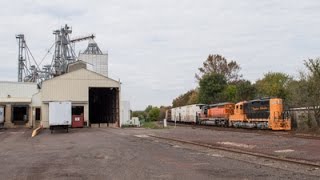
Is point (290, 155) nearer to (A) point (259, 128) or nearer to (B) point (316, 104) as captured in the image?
(B) point (316, 104)

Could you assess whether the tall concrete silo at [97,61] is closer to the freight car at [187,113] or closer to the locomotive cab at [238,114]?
the freight car at [187,113]

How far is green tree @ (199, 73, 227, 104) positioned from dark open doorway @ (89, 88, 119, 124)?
2681cm

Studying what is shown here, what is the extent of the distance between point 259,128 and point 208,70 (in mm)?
64290

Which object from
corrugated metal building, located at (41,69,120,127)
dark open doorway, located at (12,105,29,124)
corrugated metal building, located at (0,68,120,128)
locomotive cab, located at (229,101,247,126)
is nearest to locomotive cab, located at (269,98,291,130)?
locomotive cab, located at (229,101,247,126)

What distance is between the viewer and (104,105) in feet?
240

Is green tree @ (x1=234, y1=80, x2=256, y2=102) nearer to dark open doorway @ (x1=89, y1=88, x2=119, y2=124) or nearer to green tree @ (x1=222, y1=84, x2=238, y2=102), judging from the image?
green tree @ (x1=222, y1=84, x2=238, y2=102)

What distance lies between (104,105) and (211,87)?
28539mm

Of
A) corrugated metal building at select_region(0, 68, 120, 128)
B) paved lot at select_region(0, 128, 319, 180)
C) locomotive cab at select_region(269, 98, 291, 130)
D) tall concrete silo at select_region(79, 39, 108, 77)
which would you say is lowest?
paved lot at select_region(0, 128, 319, 180)

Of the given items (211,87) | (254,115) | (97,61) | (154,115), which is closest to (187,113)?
(211,87)

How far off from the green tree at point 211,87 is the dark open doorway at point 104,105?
26.8m

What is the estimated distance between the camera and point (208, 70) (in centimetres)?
10969

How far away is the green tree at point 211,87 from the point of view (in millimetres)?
94000

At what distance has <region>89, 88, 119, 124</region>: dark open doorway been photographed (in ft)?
218

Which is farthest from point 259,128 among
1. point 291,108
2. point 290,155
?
point 290,155
